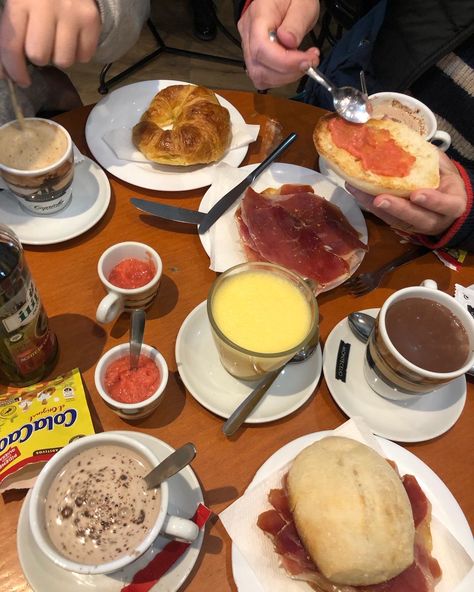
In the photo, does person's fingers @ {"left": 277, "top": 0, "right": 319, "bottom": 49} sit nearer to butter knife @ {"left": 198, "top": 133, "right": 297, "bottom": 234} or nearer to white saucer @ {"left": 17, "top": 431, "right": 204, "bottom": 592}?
butter knife @ {"left": 198, "top": 133, "right": 297, "bottom": 234}

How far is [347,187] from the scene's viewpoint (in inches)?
55.9

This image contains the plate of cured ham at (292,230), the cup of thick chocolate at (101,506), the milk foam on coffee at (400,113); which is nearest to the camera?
the cup of thick chocolate at (101,506)

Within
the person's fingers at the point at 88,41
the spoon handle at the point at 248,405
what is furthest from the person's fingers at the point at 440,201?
the person's fingers at the point at 88,41

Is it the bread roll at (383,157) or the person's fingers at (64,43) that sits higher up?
the bread roll at (383,157)

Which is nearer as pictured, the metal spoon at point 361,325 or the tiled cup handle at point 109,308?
the tiled cup handle at point 109,308

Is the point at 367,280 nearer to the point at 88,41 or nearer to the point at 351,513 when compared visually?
the point at 351,513

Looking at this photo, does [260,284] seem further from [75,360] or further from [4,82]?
[4,82]

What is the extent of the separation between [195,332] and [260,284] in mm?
188

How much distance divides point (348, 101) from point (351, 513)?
1028 mm

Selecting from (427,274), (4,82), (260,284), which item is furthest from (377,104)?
(4,82)

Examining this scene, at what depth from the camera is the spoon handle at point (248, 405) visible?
39.5 inches

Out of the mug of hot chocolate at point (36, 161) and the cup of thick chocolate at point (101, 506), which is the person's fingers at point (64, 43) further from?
the cup of thick chocolate at point (101, 506)

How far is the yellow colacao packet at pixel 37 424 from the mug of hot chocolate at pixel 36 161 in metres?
0.46

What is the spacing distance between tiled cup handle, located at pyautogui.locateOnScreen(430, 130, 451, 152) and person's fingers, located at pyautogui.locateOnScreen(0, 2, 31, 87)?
3.56 feet
